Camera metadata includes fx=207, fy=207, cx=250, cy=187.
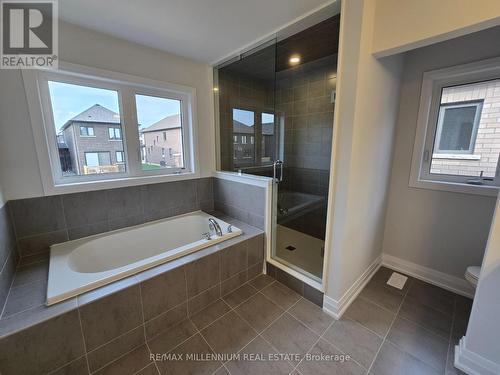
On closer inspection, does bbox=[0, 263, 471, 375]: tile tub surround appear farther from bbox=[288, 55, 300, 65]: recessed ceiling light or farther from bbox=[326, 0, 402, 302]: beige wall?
bbox=[288, 55, 300, 65]: recessed ceiling light

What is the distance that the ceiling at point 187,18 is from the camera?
144 cm

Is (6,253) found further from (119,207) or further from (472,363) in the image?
(472,363)

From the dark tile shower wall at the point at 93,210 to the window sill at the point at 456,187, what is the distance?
2.39 m


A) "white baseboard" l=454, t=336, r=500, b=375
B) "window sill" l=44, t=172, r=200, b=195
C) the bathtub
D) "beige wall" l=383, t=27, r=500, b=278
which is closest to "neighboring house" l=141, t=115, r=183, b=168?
"window sill" l=44, t=172, r=200, b=195

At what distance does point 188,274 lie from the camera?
1607 millimetres

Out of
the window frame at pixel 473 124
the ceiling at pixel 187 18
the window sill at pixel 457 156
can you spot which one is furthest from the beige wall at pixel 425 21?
the window sill at pixel 457 156

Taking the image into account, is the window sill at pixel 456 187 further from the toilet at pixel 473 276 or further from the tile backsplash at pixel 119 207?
the tile backsplash at pixel 119 207

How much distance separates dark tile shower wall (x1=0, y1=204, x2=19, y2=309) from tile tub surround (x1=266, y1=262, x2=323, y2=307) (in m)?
1.91

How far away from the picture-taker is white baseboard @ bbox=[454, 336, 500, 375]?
118 cm

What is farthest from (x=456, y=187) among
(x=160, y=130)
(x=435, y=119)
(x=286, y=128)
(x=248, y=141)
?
(x=160, y=130)

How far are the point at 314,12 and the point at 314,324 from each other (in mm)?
2354

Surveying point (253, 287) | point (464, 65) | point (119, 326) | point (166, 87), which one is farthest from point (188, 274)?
point (464, 65)

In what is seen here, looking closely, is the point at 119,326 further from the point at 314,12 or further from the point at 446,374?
the point at 314,12

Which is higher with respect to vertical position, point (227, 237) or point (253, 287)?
point (227, 237)
